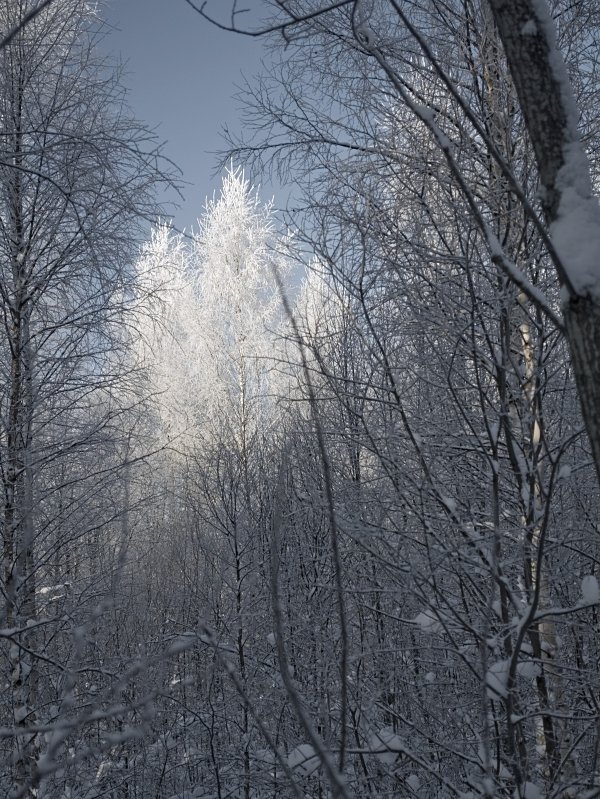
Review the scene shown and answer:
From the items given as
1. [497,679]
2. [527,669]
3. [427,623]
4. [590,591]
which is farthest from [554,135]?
[527,669]

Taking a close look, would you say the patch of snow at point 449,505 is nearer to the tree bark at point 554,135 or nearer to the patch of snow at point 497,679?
the patch of snow at point 497,679

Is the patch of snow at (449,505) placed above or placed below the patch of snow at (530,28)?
below

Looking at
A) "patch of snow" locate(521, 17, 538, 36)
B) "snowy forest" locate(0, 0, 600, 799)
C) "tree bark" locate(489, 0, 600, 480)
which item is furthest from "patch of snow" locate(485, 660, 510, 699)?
"patch of snow" locate(521, 17, 538, 36)

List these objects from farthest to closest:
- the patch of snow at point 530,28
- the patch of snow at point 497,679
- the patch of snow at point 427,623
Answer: the patch of snow at point 427,623, the patch of snow at point 497,679, the patch of snow at point 530,28

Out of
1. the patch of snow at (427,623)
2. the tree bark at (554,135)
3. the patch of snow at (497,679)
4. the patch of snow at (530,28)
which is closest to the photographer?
the tree bark at (554,135)

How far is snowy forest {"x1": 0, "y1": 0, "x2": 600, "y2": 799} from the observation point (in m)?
1.17

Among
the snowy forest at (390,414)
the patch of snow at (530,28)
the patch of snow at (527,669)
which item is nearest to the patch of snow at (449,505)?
the snowy forest at (390,414)

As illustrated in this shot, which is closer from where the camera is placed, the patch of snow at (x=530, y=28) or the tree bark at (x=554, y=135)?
the tree bark at (x=554, y=135)

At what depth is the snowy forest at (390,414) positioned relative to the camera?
46.1 inches

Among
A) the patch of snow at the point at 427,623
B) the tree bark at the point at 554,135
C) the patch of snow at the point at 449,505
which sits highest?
the tree bark at the point at 554,135

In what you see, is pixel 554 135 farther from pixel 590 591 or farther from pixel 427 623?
pixel 427 623

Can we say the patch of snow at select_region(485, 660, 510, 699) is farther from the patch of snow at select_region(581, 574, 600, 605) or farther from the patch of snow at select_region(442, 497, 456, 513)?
the patch of snow at select_region(442, 497, 456, 513)

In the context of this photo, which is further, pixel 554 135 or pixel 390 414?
pixel 390 414

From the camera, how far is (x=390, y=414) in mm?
3602
